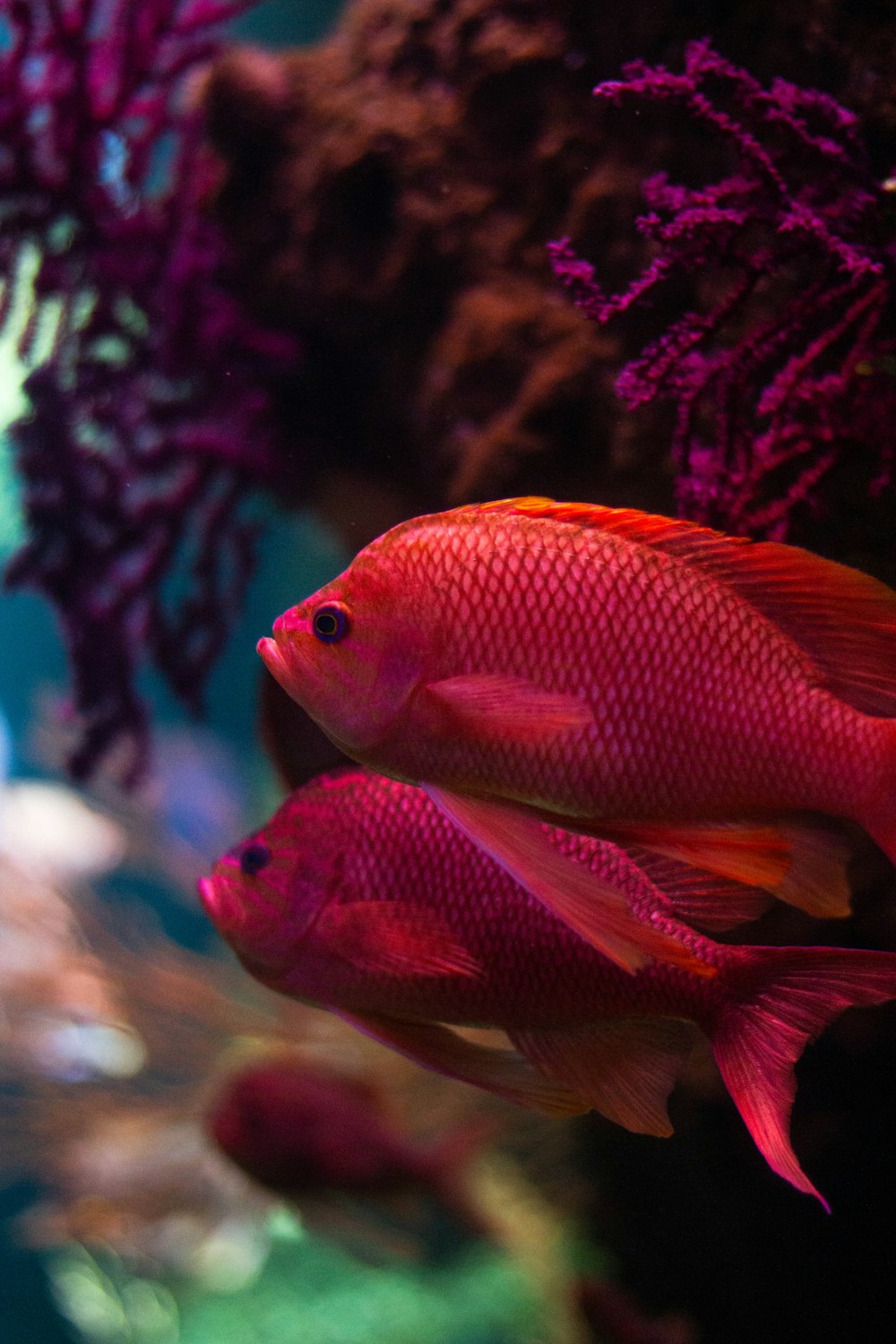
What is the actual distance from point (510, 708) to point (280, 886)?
24.2 inches

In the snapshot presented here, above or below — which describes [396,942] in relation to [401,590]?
below

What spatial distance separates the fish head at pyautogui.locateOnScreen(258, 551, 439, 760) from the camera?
104 centimetres

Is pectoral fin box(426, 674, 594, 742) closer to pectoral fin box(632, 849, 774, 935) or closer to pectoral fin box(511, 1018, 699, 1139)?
pectoral fin box(632, 849, 774, 935)

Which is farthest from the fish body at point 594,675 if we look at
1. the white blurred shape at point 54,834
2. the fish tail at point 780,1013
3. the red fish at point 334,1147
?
the white blurred shape at point 54,834

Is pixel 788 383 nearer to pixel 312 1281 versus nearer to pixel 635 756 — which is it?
pixel 635 756

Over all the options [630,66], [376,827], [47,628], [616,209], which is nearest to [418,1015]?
[376,827]

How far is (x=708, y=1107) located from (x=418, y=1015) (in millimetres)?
1100

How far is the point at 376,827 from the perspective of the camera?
1.37m

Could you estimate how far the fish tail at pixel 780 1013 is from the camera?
1070mm

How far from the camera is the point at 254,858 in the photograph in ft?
4.78

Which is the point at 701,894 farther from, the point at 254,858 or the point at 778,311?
the point at 778,311

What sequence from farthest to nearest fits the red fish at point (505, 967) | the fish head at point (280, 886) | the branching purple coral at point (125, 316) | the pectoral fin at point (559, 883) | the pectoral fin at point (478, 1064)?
the branching purple coral at point (125, 316), the fish head at point (280, 886), the pectoral fin at point (478, 1064), the red fish at point (505, 967), the pectoral fin at point (559, 883)

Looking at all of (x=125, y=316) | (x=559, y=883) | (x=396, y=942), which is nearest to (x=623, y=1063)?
(x=396, y=942)

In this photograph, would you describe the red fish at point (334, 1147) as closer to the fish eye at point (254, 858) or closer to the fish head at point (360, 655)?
the fish eye at point (254, 858)
